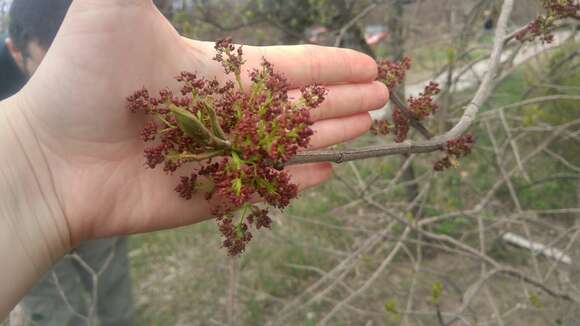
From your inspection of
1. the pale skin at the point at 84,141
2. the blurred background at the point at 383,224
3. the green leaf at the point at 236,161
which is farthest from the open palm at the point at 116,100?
the blurred background at the point at 383,224

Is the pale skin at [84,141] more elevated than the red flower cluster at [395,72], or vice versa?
the red flower cluster at [395,72]

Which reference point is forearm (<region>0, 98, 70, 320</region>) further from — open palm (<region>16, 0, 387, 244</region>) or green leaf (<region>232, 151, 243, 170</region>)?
green leaf (<region>232, 151, 243, 170</region>)

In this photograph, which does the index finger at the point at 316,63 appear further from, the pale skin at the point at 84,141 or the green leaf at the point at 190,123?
the green leaf at the point at 190,123

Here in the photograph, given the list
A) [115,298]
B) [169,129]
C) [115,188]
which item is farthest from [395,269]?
[169,129]

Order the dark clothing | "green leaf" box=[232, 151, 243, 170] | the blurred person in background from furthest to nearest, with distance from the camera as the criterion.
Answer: the dark clothing < the blurred person in background < "green leaf" box=[232, 151, 243, 170]

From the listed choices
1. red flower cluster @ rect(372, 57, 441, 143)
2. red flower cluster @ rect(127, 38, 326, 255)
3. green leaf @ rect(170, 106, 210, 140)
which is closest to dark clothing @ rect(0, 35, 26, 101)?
red flower cluster @ rect(127, 38, 326, 255)

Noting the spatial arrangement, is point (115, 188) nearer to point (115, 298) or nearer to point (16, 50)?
point (16, 50)

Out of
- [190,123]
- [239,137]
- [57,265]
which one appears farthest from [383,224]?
[190,123]
